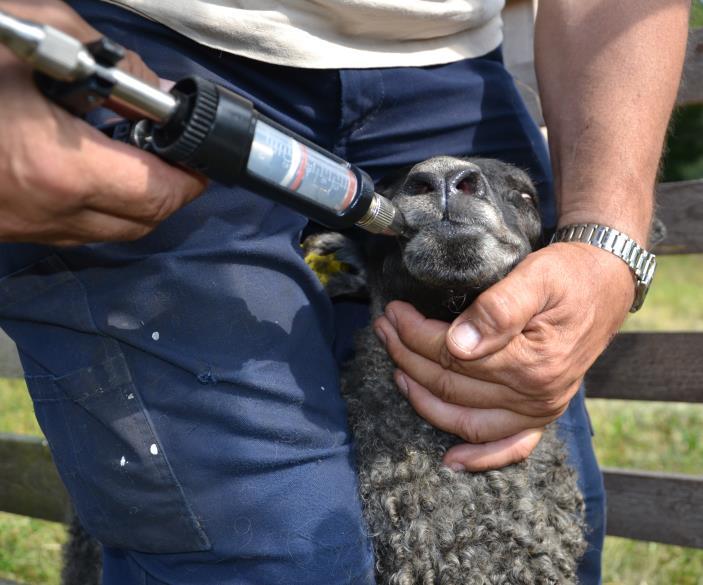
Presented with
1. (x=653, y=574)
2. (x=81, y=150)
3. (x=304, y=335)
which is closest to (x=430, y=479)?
(x=304, y=335)

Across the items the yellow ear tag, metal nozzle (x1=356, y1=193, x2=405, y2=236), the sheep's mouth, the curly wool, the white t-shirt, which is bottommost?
the curly wool

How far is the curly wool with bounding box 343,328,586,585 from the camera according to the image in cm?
198

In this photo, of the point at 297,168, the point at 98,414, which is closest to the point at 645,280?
the point at 297,168

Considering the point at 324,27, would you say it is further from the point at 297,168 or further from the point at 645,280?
the point at 645,280

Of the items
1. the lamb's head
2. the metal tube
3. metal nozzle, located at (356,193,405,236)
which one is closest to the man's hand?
the lamb's head

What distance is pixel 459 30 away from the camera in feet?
7.09

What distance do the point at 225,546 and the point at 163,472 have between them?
20 cm

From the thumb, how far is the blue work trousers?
0.37 metres

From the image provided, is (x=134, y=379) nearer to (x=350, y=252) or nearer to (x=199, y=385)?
(x=199, y=385)

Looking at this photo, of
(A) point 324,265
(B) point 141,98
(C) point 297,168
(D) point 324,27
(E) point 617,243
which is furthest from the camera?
(A) point 324,265

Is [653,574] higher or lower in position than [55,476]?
lower

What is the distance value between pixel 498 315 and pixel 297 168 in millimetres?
573

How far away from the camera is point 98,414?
1.70 m

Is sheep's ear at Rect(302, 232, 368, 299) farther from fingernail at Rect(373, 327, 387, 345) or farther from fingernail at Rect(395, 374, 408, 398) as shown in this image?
fingernail at Rect(395, 374, 408, 398)
